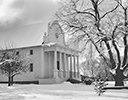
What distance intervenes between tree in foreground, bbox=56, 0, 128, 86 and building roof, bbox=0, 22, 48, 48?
10.3 meters

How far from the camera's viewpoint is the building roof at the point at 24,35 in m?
33.9

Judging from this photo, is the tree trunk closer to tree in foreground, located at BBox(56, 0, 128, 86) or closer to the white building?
tree in foreground, located at BBox(56, 0, 128, 86)

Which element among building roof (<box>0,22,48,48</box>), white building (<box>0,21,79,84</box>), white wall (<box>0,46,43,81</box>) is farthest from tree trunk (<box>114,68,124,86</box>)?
building roof (<box>0,22,48,48</box>)

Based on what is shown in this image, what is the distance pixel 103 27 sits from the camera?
2231cm

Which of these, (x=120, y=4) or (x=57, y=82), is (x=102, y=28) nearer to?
(x=120, y=4)

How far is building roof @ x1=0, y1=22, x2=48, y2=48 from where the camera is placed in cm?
3388

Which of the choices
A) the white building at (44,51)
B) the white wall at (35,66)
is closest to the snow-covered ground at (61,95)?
the white building at (44,51)

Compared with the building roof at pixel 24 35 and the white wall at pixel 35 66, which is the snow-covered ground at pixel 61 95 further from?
the building roof at pixel 24 35

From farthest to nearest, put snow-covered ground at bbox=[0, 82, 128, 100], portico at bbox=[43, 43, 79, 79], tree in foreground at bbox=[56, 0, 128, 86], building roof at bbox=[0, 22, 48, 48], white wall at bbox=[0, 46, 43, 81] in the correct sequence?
building roof at bbox=[0, 22, 48, 48] → white wall at bbox=[0, 46, 43, 81] → portico at bbox=[43, 43, 79, 79] → tree in foreground at bbox=[56, 0, 128, 86] → snow-covered ground at bbox=[0, 82, 128, 100]

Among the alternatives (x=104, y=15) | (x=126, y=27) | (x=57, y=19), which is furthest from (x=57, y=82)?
(x=126, y=27)

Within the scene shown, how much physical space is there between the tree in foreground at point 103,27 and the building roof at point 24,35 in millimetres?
10322

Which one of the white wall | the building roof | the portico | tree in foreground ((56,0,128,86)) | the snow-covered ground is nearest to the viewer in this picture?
the snow-covered ground

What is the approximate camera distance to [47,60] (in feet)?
110

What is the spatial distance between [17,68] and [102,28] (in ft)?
39.5
